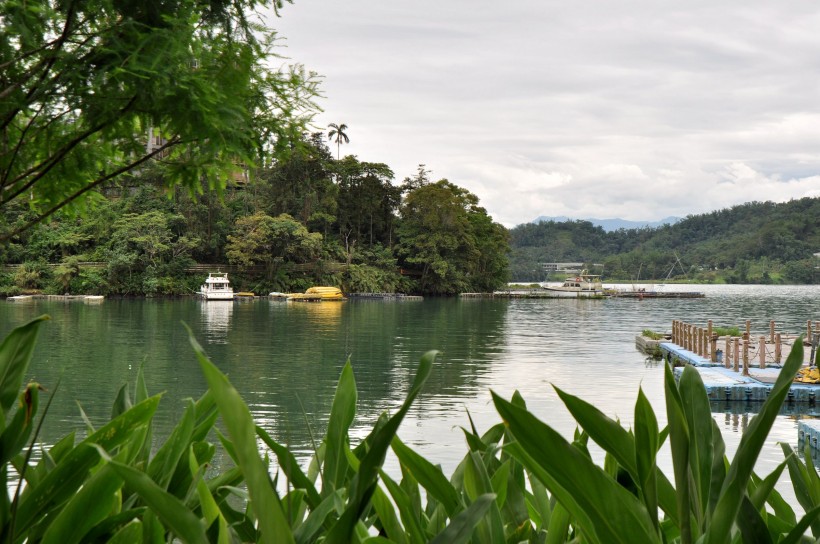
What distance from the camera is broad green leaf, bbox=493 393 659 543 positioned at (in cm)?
62

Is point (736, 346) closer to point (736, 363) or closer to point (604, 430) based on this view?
point (736, 363)

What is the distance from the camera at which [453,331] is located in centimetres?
2997

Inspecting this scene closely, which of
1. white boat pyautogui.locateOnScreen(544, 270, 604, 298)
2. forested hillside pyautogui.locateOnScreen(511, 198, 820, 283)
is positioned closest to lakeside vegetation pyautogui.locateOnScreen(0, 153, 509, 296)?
white boat pyautogui.locateOnScreen(544, 270, 604, 298)

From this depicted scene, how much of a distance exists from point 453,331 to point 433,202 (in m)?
26.9

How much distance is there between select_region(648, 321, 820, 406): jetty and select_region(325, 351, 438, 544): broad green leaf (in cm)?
911

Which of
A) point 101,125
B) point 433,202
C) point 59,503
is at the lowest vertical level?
point 59,503

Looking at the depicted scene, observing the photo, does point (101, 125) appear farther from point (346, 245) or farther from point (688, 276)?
point (688, 276)

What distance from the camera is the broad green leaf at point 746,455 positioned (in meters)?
0.61

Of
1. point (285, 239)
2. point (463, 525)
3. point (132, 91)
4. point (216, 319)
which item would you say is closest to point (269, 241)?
point (285, 239)

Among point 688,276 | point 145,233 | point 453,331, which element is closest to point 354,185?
point 145,233

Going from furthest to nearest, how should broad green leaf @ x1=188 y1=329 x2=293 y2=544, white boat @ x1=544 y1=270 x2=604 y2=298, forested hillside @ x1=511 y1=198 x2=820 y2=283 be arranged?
1. forested hillside @ x1=511 y1=198 x2=820 y2=283
2. white boat @ x1=544 y1=270 x2=604 y2=298
3. broad green leaf @ x1=188 y1=329 x2=293 y2=544

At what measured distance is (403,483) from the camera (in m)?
1.19

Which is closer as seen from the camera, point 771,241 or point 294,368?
point 294,368

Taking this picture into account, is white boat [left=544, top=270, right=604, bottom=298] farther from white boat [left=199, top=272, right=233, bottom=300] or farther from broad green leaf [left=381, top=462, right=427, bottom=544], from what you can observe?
broad green leaf [left=381, top=462, right=427, bottom=544]
